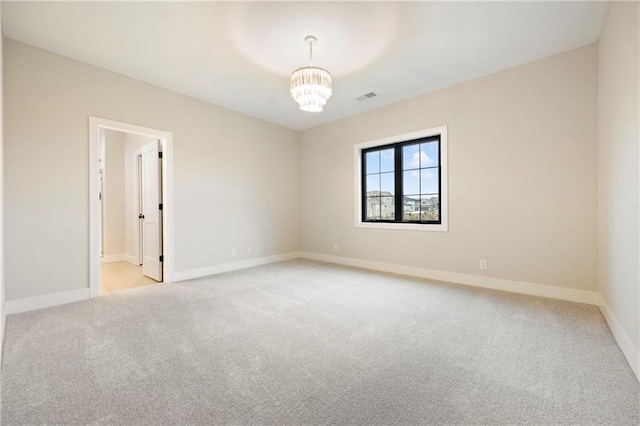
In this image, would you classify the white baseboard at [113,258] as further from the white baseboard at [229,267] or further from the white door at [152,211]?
the white baseboard at [229,267]

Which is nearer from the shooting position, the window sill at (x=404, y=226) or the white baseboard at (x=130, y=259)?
the window sill at (x=404, y=226)

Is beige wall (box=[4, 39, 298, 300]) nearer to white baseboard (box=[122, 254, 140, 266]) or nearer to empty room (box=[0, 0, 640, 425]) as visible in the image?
empty room (box=[0, 0, 640, 425])

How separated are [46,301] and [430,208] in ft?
16.9

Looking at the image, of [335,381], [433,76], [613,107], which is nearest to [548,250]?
[613,107]

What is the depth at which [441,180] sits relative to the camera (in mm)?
4359

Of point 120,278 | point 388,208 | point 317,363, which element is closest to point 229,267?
point 120,278

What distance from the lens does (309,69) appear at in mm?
3059

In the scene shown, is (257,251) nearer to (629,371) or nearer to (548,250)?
(548,250)

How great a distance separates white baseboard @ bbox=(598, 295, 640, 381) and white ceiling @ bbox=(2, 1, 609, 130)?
2.75 meters

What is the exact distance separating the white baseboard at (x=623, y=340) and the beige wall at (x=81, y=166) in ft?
16.0

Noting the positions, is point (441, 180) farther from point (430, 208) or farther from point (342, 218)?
point (342, 218)

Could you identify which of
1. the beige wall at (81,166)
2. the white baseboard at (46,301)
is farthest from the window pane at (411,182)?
the white baseboard at (46,301)

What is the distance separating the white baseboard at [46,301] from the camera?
3.03 meters

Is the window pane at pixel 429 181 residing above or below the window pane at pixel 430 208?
above
